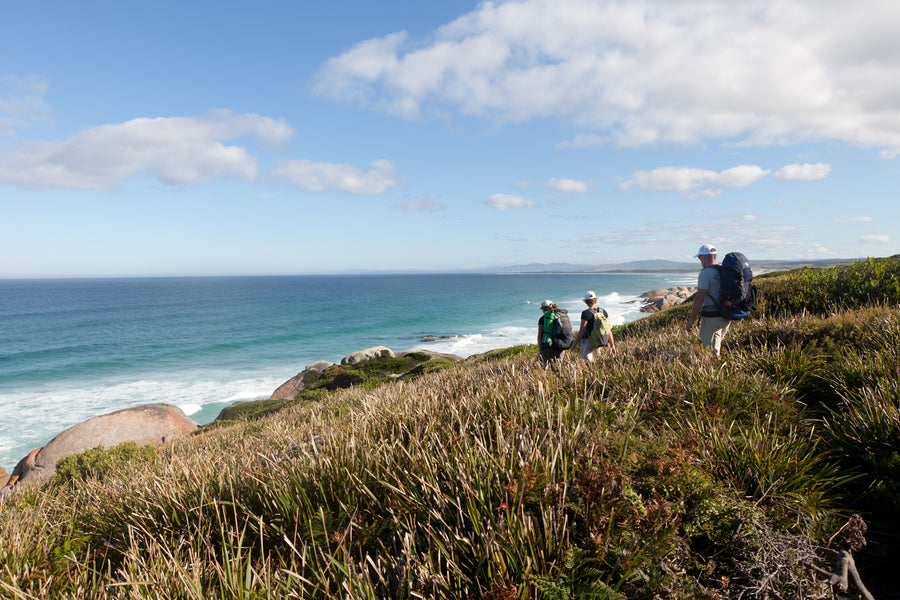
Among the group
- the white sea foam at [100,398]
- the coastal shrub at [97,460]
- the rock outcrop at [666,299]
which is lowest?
the white sea foam at [100,398]

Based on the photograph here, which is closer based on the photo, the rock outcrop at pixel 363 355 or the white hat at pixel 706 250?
the white hat at pixel 706 250

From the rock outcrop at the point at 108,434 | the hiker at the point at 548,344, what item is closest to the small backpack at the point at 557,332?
the hiker at the point at 548,344

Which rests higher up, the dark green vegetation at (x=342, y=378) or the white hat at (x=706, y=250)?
the white hat at (x=706, y=250)

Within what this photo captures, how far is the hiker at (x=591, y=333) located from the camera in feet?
31.6

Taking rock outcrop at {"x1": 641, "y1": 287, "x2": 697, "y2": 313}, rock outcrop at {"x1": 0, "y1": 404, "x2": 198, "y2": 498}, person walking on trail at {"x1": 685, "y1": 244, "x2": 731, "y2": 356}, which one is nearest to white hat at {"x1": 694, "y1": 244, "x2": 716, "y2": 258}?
person walking on trail at {"x1": 685, "y1": 244, "x2": 731, "y2": 356}

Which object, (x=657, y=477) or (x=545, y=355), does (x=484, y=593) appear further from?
(x=545, y=355)

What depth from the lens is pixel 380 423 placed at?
459 centimetres

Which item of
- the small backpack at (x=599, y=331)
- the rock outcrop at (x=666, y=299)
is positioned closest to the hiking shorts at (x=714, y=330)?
the small backpack at (x=599, y=331)

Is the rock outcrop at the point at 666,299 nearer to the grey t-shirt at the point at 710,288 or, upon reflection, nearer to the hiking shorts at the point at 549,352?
the hiking shorts at the point at 549,352

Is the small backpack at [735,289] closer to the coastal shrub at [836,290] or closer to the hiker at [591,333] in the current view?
the hiker at [591,333]

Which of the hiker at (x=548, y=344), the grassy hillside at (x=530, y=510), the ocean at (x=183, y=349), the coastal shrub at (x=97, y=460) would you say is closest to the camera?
the grassy hillside at (x=530, y=510)

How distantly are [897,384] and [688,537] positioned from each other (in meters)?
3.35

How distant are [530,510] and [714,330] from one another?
21.3 ft

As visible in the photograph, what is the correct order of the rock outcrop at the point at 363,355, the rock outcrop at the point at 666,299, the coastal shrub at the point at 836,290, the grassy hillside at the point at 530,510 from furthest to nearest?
1. the rock outcrop at the point at 666,299
2. the rock outcrop at the point at 363,355
3. the coastal shrub at the point at 836,290
4. the grassy hillside at the point at 530,510
